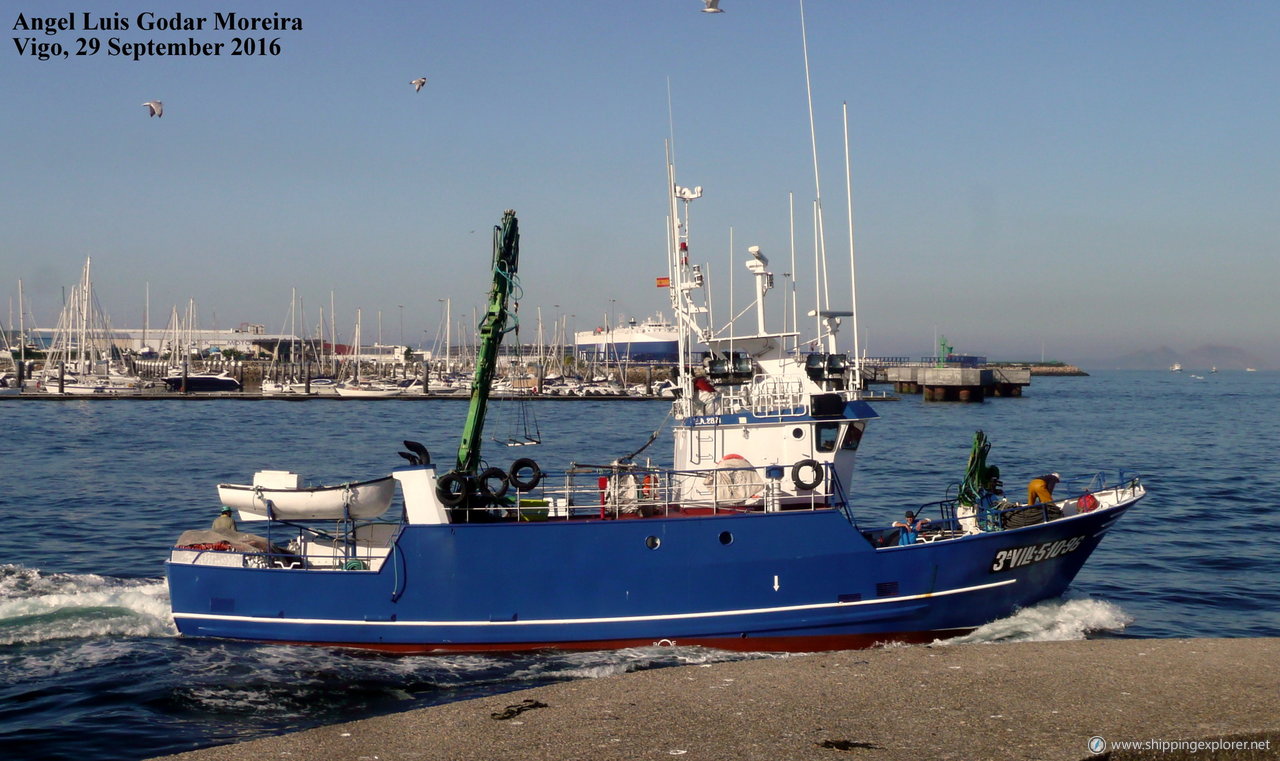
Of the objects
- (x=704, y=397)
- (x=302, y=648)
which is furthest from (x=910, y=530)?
(x=302, y=648)

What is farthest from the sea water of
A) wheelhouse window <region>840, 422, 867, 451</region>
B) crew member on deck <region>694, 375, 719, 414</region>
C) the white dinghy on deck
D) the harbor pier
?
the harbor pier

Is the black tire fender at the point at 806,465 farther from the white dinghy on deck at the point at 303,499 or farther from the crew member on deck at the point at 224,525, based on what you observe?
the crew member on deck at the point at 224,525

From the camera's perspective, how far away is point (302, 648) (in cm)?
1421

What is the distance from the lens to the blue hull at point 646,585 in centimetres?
1382

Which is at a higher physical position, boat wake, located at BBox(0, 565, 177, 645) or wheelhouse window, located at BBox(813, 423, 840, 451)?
wheelhouse window, located at BBox(813, 423, 840, 451)

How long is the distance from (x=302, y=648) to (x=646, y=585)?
4717 millimetres

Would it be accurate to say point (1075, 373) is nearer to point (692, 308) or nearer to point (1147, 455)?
point (1147, 455)

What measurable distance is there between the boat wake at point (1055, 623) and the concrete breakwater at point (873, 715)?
3.04 m

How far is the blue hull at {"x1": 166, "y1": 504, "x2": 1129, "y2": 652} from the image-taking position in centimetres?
1382

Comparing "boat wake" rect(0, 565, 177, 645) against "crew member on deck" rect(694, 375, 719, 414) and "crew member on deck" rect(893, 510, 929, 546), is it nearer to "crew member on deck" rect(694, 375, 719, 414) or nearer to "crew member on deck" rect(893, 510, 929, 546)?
"crew member on deck" rect(694, 375, 719, 414)

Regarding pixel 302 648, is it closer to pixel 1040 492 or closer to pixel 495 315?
pixel 495 315

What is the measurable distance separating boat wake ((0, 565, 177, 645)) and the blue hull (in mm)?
3428

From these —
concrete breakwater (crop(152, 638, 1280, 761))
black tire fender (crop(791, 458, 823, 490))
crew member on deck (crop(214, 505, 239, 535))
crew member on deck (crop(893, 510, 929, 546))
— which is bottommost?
concrete breakwater (crop(152, 638, 1280, 761))

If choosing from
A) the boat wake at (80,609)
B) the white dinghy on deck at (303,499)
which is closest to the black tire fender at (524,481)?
the white dinghy on deck at (303,499)
